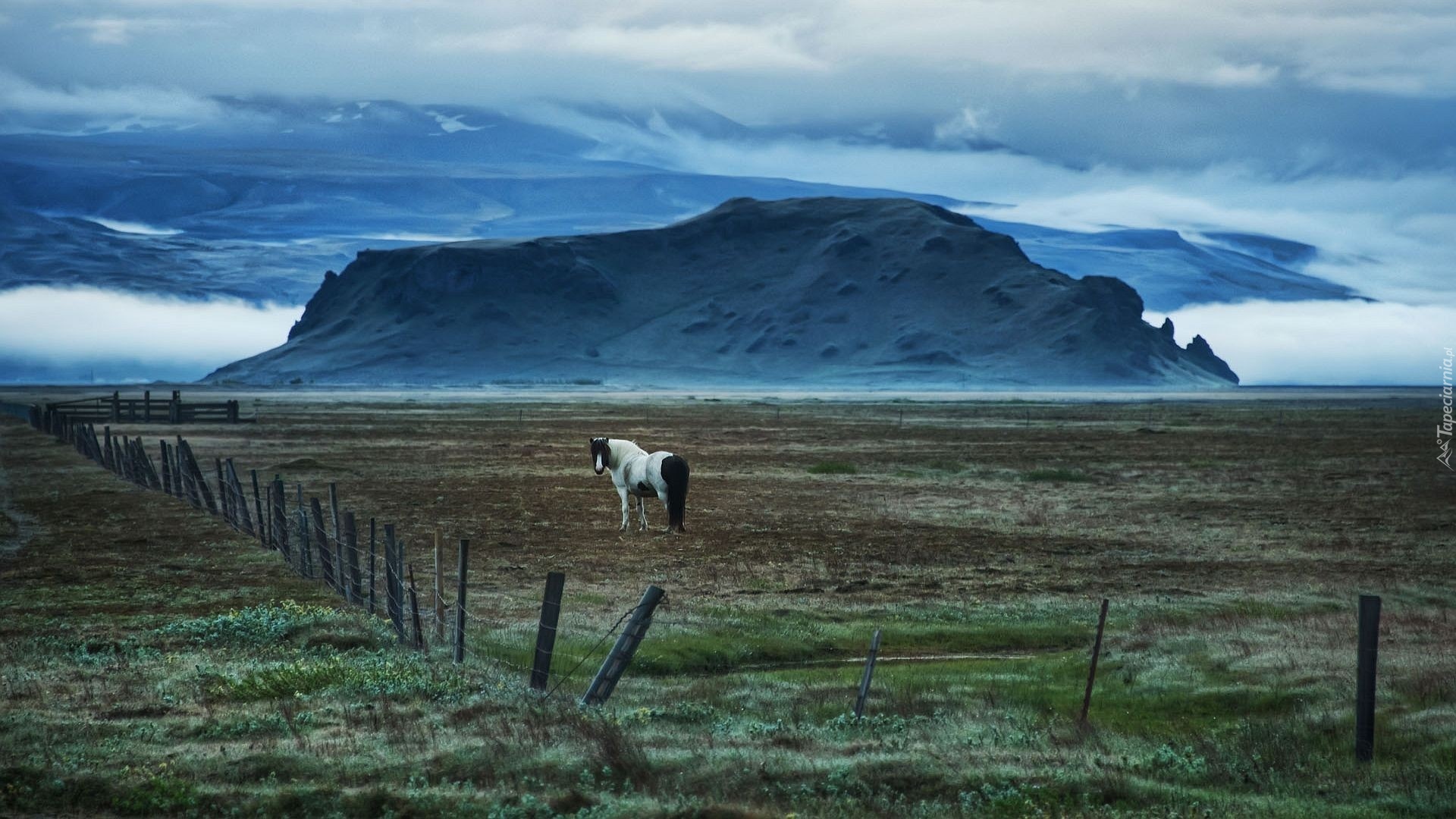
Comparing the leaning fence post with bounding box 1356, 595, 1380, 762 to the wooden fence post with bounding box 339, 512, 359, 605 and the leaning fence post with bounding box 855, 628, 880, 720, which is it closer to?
the leaning fence post with bounding box 855, 628, 880, 720

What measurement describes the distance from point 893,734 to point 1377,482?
40552mm

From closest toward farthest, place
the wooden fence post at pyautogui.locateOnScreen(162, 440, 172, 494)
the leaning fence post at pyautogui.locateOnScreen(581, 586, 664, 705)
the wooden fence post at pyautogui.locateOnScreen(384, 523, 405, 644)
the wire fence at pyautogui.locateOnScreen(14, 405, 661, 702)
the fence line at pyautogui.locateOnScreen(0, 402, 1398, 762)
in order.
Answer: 1. the fence line at pyautogui.locateOnScreen(0, 402, 1398, 762)
2. the leaning fence post at pyautogui.locateOnScreen(581, 586, 664, 705)
3. the wire fence at pyautogui.locateOnScreen(14, 405, 661, 702)
4. the wooden fence post at pyautogui.locateOnScreen(384, 523, 405, 644)
5. the wooden fence post at pyautogui.locateOnScreen(162, 440, 172, 494)

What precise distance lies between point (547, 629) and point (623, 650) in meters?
0.97

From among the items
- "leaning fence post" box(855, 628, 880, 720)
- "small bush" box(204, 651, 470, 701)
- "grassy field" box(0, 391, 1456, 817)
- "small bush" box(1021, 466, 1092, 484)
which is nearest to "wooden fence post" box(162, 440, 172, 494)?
"grassy field" box(0, 391, 1456, 817)

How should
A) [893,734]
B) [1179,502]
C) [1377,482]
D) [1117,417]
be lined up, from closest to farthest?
1. [893,734]
2. [1179,502]
3. [1377,482]
4. [1117,417]

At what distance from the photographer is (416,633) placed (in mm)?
17797

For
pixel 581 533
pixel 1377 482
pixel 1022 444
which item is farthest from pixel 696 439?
pixel 581 533

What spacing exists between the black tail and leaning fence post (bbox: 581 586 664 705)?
58.7ft

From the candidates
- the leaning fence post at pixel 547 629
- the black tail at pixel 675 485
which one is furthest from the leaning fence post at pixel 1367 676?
the black tail at pixel 675 485

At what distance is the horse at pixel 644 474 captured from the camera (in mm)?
32469

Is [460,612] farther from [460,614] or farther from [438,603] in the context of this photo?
[438,603]

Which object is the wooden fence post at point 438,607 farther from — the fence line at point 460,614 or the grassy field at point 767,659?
the grassy field at point 767,659

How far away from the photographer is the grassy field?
1193 centimetres

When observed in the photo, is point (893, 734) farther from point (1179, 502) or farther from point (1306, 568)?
point (1179, 502)
